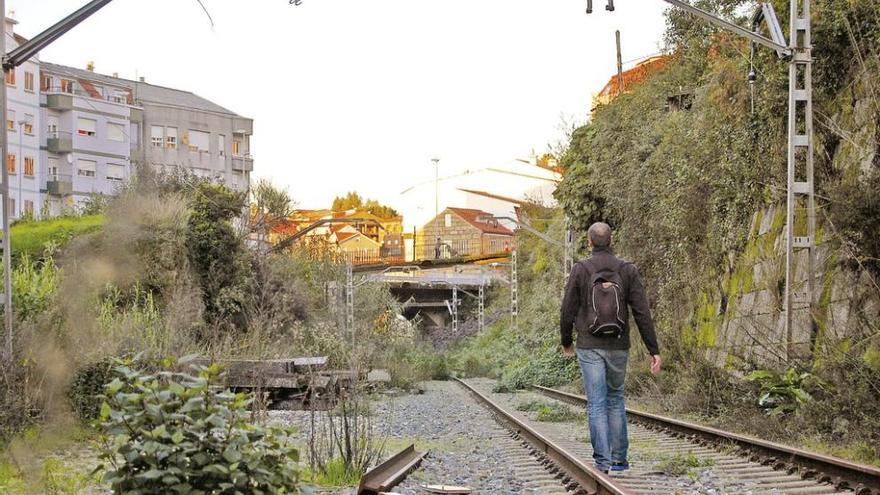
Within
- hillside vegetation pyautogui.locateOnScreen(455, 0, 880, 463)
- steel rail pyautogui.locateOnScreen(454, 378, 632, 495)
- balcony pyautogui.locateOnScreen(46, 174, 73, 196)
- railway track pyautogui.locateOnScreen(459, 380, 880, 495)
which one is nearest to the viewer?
steel rail pyautogui.locateOnScreen(454, 378, 632, 495)

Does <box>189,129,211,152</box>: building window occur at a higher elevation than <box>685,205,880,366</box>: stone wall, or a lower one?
higher

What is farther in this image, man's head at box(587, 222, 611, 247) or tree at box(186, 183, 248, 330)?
tree at box(186, 183, 248, 330)

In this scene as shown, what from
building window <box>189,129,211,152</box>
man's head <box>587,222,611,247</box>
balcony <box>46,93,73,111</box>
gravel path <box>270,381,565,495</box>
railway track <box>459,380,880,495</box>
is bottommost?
gravel path <box>270,381,565,495</box>

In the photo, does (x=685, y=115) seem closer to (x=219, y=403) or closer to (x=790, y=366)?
(x=790, y=366)

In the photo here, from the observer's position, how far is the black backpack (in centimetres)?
988

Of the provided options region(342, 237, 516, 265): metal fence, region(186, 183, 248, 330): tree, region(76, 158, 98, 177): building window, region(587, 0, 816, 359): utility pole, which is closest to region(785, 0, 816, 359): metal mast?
region(587, 0, 816, 359): utility pole

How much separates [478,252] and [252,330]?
8486 centimetres

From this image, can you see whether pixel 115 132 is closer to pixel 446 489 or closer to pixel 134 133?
pixel 134 133

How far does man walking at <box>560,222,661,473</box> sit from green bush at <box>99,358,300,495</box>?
4354 mm

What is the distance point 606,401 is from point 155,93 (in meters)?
81.8

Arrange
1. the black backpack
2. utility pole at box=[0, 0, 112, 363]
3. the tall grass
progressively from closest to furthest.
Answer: the black backpack → utility pole at box=[0, 0, 112, 363] → the tall grass

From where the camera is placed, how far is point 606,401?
10.2 metres

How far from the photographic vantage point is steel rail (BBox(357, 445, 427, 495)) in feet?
28.0

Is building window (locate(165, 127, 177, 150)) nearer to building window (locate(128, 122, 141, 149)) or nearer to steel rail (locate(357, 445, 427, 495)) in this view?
building window (locate(128, 122, 141, 149))
